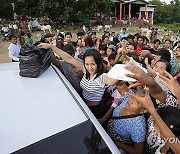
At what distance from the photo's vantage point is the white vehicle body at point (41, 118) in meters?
1.24

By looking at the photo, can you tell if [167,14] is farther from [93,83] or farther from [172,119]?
[172,119]

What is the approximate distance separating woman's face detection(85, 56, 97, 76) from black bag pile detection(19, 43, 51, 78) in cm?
44

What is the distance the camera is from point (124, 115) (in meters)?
1.90

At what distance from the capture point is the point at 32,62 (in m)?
2.00

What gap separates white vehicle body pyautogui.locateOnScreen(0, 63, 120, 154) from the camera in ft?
4.07

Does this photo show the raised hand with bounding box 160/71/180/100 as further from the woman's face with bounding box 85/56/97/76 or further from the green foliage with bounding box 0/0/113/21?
the green foliage with bounding box 0/0/113/21

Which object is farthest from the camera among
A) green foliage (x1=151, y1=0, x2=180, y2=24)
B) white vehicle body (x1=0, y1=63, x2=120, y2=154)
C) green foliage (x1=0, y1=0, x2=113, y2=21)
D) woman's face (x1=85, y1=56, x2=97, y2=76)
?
green foliage (x1=151, y1=0, x2=180, y2=24)

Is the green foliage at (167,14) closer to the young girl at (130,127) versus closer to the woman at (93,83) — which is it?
the woman at (93,83)

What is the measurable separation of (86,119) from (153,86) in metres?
0.66

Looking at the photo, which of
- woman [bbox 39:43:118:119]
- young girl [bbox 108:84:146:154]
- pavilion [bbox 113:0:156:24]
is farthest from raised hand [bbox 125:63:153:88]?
pavilion [bbox 113:0:156:24]

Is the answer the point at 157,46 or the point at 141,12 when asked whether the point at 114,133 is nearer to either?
the point at 157,46


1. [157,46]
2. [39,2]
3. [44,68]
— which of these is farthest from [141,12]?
[44,68]

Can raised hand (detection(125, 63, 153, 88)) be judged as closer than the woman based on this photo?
Yes

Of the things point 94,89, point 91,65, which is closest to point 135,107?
point 94,89
